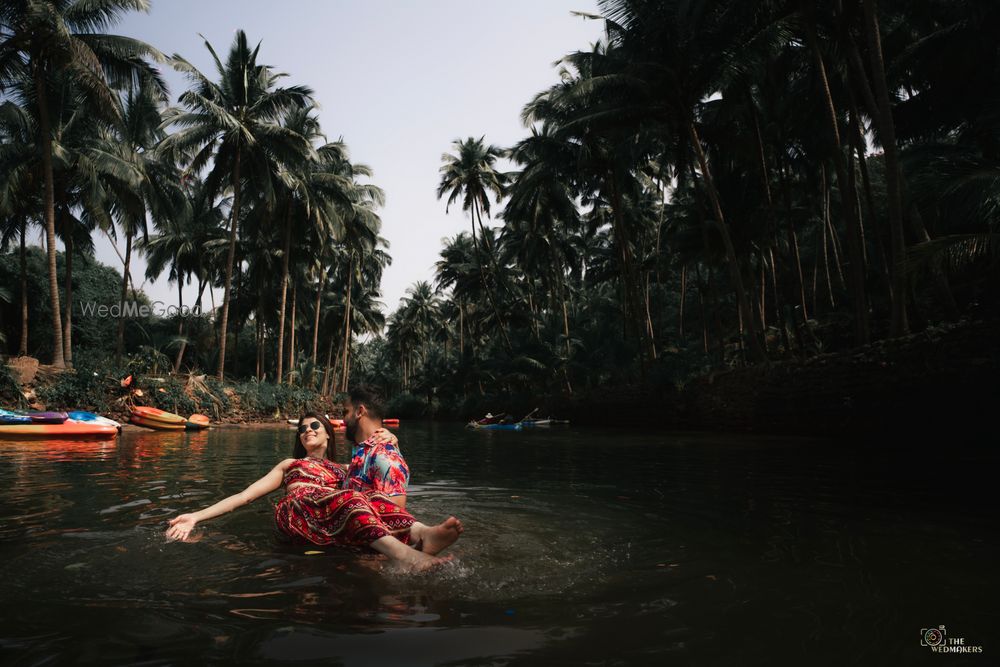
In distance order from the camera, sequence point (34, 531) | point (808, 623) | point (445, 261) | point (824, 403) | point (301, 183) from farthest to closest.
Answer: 1. point (445, 261)
2. point (301, 183)
3. point (824, 403)
4. point (34, 531)
5. point (808, 623)

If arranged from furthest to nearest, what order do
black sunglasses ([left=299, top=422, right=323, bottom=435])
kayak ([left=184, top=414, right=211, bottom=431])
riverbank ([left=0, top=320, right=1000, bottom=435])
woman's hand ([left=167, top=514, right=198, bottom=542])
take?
kayak ([left=184, top=414, right=211, bottom=431]) → riverbank ([left=0, top=320, right=1000, bottom=435]) → black sunglasses ([left=299, top=422, right=323, bottom=435]) → woman's hand ([left=167, top=514, right=198, bottom=542])

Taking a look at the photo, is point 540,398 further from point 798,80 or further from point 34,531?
point 34,531

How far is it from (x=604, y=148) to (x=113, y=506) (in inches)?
890

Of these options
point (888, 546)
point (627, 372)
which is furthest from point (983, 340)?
point (627, 372)

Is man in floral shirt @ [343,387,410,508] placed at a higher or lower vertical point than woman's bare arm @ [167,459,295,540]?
higher

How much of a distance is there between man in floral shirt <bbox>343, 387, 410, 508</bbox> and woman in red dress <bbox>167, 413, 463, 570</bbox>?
131mm

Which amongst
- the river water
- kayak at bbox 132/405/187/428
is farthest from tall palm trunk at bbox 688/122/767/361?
kayak at bbox 132/405/187/428

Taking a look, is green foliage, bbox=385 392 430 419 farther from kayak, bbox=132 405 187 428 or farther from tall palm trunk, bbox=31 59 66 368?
tall palm trunk, bbox=31 59 66 368

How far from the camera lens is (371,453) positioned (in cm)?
365

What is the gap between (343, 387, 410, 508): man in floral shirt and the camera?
3.59 m

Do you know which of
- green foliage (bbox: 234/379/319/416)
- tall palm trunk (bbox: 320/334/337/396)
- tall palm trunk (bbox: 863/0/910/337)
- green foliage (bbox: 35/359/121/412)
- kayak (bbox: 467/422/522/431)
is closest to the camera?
tall palm trunk (bbox: 863/0/910/337)

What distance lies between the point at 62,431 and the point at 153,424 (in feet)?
16.8

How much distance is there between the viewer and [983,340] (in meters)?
11.0

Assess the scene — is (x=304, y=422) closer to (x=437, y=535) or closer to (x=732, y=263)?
(x=437, y=535)
